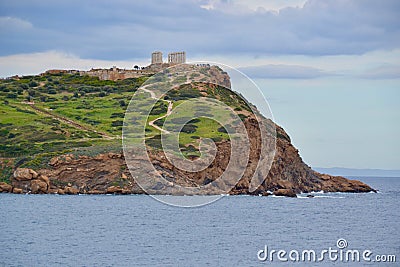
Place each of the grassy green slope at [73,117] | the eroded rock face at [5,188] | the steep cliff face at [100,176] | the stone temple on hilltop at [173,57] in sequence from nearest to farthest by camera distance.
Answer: the steep cliff face at [100,176], the eroded rock face at [5,188], the grassy green slope at [73,117], the stone temple on hilltop at [173,57]

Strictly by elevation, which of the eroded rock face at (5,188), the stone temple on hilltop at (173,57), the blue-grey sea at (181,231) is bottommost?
the blue-grey sea at (181,231)

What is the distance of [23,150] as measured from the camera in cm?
11300

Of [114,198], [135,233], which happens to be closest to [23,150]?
[114,198]

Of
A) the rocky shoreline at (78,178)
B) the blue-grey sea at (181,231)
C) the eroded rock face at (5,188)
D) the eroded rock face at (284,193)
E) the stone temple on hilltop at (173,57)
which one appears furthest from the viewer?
the stone temple on hilltop at (173,57)

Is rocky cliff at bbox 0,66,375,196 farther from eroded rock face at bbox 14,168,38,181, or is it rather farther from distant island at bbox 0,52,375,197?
distant island at bbox 0,52,375,197

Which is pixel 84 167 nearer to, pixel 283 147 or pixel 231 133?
pixel 231 133

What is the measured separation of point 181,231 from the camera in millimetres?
70250

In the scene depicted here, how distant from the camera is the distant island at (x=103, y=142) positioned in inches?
4126

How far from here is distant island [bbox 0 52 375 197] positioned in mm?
104812

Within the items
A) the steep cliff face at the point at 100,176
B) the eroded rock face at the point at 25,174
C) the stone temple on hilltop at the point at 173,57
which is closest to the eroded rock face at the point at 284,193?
the steep cliff face at the point at 100,176

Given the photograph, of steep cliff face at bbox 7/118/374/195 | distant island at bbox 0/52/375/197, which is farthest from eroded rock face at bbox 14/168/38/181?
distant island at bbox 0/52/375/197

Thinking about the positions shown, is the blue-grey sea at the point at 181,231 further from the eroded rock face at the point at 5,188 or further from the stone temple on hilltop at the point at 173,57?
the stone temple on hilltop at the point at 173,57

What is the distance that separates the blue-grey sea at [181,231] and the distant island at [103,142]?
456 centimetres

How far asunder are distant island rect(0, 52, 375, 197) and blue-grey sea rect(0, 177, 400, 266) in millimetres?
4561
